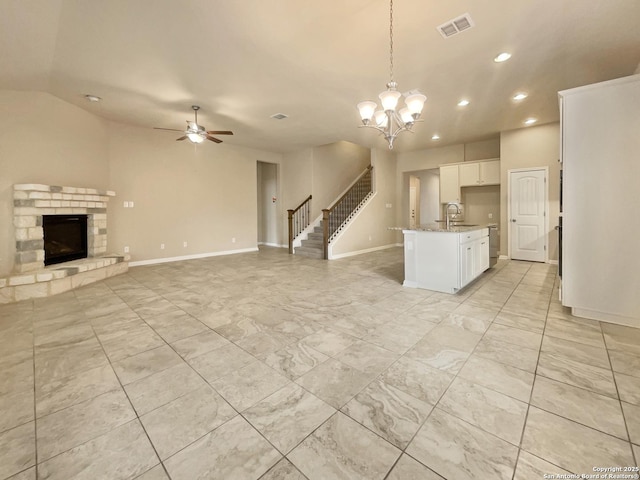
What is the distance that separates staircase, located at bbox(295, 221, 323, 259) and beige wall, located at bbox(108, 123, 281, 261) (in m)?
A: 1.75

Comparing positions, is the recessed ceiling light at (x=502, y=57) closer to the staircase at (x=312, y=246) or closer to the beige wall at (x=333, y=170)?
the staircase at (x=312, y=246)

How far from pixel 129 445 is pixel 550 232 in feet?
25.7

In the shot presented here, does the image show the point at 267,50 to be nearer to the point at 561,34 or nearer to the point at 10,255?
the point at 561,34

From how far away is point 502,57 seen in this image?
3.38 meters

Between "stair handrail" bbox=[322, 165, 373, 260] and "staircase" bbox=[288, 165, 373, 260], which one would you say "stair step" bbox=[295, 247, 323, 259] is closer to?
"staircase" bbox=[288, 165, 373, 260]

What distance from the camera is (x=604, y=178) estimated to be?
2826mm

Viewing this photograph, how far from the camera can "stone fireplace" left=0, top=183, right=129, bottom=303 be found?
390 centimetres

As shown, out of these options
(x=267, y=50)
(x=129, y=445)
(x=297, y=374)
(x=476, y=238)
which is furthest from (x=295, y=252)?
(x=129, y=445)

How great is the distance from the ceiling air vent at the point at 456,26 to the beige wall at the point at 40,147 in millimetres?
6092

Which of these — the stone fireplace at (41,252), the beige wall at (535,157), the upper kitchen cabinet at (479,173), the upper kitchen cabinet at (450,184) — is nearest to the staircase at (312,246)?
the upper kitchen cabinet at (450,184)

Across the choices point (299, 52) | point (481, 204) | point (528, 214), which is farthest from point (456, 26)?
point (481, 204)

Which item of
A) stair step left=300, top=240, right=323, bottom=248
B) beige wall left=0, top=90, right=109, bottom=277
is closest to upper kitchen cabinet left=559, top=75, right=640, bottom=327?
stair step left=300, top=240, right=323, bottom=248

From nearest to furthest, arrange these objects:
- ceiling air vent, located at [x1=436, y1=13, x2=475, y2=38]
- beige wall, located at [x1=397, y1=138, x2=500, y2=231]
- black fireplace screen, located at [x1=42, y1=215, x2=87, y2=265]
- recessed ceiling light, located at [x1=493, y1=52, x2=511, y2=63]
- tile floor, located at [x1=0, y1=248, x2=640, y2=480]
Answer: tile floor, located at [x1=0, y1=248, x2=640, y2=480] < ceiling air vent, located at [x1=436, y1=13, x2=475, y2=38] < recessed ceiling light, located at [x1=493, y1=52, x2=511, y2=63] < black fireplace screen, located at [x1=42, y1=215, x2=87, y2=265] < beige wall, located at [x1=397, y1=138, x2=500, y2=231]

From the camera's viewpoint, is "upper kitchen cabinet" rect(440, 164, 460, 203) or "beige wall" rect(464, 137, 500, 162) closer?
"beige wall" rect(464, 137, 500, 162)
